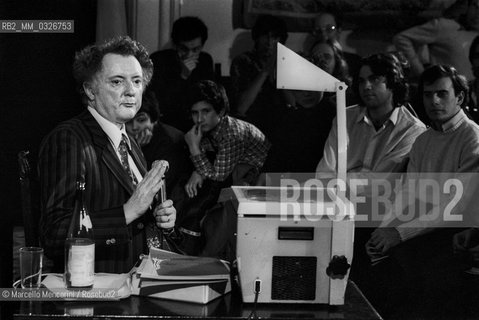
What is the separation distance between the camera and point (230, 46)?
334 centimetres

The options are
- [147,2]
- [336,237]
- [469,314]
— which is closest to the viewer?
[336,237]

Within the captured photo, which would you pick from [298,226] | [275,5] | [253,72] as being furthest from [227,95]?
[298,226]

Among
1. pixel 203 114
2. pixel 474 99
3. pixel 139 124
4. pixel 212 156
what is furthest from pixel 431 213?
pixel 139 124

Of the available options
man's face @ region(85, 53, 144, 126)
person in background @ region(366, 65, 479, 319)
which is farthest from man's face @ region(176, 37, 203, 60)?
person in background @ region(366, 65, 479, 319)

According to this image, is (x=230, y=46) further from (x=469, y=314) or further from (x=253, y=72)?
(x=469, y=314)

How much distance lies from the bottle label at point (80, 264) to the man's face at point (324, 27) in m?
1.73

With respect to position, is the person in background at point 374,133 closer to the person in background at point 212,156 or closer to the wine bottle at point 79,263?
the person in background at point 212,156

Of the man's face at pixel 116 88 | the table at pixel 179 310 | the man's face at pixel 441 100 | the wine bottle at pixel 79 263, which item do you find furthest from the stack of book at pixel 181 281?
the man's face at pixel 441 100

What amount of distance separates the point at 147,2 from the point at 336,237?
5.47 feet

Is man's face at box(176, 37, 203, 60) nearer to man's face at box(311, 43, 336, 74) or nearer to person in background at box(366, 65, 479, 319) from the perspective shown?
man's face at box(311, 43, 336, 74)

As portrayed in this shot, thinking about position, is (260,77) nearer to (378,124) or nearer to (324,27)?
(324,27)

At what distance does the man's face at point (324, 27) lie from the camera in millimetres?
3344

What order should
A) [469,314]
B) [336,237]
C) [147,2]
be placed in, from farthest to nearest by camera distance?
[469,314] → [147,2] → [336,237]

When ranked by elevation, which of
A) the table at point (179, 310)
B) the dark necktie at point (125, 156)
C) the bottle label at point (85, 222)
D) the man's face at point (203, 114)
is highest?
the man's face at point (203, 114)
